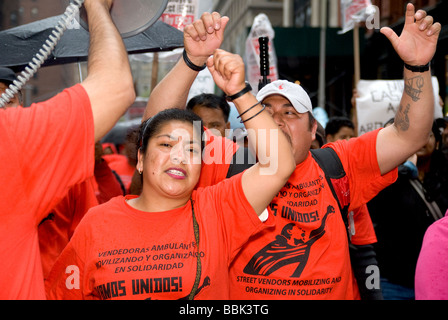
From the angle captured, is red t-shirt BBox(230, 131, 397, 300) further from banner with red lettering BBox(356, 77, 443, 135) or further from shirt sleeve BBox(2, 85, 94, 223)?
banner with red lettering BBox(356, 77, 443, 135)

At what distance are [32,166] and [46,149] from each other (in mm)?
67

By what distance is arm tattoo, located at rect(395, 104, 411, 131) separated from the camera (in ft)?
8.04

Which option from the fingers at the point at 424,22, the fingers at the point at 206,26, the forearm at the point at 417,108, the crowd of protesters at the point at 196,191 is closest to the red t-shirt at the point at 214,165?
the crowd of protesters at the point at 196,191

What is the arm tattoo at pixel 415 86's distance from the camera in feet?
7.80

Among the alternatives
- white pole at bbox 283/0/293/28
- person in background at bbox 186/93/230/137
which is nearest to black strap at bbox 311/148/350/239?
person in background at bbox 186/93/230/137

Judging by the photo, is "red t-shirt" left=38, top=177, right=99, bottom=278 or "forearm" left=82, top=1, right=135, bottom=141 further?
"red t-shirt" left=38, top=177, right=99, bottom=278

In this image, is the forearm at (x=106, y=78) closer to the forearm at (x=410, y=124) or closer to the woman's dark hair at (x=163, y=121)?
the woman's dark hair at (x=163, y=121)

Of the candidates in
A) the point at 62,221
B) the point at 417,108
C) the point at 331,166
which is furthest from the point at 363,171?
the point at 62,221

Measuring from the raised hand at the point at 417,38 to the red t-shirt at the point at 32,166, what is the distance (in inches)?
61.8

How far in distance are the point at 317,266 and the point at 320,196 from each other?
14.6 inches

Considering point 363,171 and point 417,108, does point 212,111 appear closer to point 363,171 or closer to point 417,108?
point 363,171

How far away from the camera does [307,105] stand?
8.75 feet
